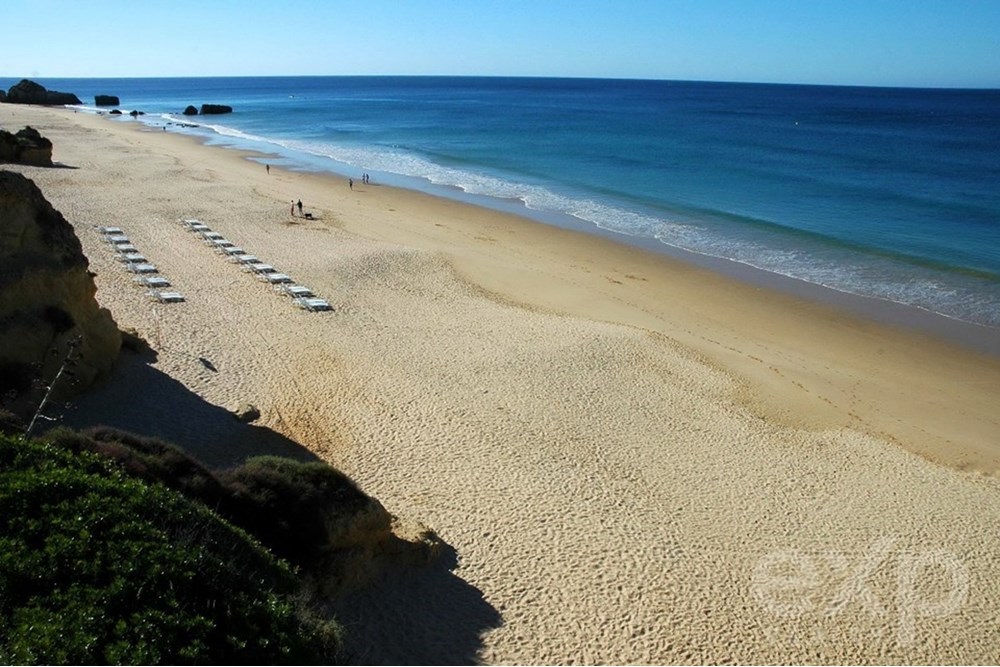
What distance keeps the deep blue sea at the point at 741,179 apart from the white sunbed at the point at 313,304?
15.4 m

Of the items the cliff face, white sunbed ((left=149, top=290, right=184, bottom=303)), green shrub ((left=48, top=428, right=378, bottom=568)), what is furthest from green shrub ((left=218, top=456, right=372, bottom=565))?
white sunbed ((left=149, top=290, right=184, bottom=303))

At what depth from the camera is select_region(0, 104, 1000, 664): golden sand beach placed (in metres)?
9.65

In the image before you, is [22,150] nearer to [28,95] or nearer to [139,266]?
[139,266]

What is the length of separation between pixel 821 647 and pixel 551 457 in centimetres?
536

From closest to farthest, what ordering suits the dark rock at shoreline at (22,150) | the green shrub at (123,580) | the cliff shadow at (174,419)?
1. the green shrub at (123,580)
2. the cliff shadow at (174,419)
3. the dark rock at shoreline at (22,150)

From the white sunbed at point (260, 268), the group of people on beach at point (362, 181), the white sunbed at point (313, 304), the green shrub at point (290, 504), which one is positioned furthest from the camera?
the group of people on beach at point (362, 181)

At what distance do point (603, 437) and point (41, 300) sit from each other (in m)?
10.7

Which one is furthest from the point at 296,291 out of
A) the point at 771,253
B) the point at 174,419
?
the point at 771,253

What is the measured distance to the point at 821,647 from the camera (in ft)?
30.8

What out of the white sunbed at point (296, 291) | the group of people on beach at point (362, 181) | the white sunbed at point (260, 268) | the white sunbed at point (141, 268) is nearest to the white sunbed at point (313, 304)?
the white sunbed at point (296, 291)

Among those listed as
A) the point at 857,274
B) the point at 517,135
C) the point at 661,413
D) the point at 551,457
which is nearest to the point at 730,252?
the point at 857,274

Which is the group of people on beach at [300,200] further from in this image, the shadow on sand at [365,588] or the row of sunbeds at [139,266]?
the shadow on sand at [365,588]

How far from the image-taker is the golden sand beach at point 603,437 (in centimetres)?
965

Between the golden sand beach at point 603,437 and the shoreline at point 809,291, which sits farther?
the shoreline at point 809,291
